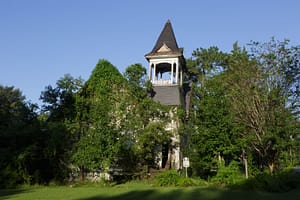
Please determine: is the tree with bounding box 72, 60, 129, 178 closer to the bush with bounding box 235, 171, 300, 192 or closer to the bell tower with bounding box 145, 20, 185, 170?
the bell tower with bounding box 145, 20, 185, 170

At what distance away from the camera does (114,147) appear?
22.7 meters

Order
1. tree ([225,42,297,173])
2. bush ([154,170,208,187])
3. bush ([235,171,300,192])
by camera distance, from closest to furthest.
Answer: bush ([235,171,300,192]), bush ([154,170,208,187]), tree ([225,42,297,173])

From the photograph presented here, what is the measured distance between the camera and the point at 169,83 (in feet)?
110

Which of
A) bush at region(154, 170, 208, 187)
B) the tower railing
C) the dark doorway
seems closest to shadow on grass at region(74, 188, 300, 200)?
bush at region(154, 170, 208, 187)

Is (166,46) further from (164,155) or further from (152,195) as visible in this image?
(152,195)

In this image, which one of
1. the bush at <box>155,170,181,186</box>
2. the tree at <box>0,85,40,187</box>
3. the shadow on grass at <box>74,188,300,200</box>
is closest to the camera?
the shadow on grass at <box>74,188,300,200</box>

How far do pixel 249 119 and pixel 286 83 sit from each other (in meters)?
3.86

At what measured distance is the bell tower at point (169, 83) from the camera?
28703mm

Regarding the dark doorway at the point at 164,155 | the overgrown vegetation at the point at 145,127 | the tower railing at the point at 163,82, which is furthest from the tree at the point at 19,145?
the tower railing at the point at 163,82

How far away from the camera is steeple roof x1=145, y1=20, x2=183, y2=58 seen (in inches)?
1374

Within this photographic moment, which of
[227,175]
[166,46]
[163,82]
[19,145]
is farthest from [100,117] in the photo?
[166,46]

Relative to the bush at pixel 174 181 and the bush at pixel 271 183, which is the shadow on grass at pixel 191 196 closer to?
the bush at pixel 271 183

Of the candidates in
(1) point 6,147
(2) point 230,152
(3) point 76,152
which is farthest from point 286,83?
(1) point 6,147

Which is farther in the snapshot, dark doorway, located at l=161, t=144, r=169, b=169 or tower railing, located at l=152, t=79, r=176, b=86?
tower railing, located at l=152, t=79, r=176, b=86
